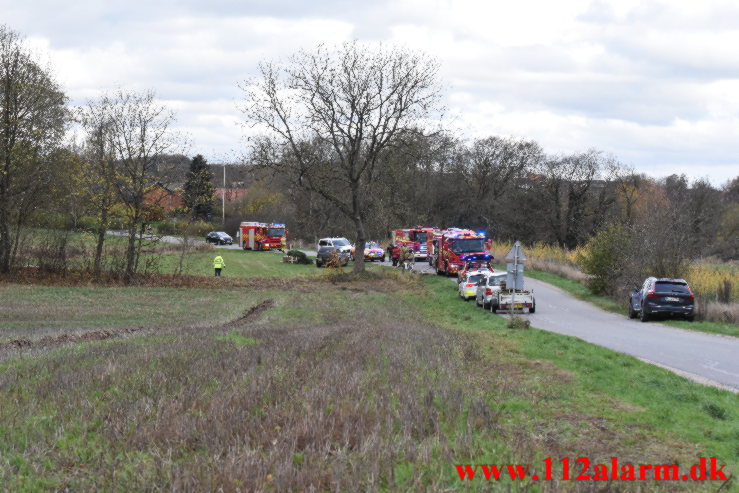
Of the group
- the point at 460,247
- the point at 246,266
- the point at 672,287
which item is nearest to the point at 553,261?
the point at 460,247

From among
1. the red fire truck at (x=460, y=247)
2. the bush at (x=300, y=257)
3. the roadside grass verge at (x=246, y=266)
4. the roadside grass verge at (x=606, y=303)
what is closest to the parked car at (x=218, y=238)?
the roadside grass verge at (x=246, y=266)

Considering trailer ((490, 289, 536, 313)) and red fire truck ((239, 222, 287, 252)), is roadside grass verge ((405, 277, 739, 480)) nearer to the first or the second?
trailer ((490, 289, 536, 313))

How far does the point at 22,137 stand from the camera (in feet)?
134

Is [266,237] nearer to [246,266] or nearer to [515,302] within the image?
[246,266]

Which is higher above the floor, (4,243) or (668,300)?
(4,243)

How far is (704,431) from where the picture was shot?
8977mm

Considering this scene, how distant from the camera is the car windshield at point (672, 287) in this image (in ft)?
95.2

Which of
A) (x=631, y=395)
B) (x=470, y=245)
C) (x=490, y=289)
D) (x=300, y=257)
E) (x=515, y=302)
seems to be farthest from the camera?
(x=300, y=257)

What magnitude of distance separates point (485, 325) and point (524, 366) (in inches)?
414

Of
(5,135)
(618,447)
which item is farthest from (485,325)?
(5,135)

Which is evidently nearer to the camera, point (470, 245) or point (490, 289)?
point (490, 289)

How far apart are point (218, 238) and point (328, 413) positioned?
93.6 meters

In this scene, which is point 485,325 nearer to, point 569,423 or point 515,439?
point 569,423

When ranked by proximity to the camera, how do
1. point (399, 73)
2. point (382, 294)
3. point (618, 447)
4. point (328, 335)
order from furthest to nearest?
point (399, 73)
point (382, 294)
point (328, 335)
point (618, 447)
